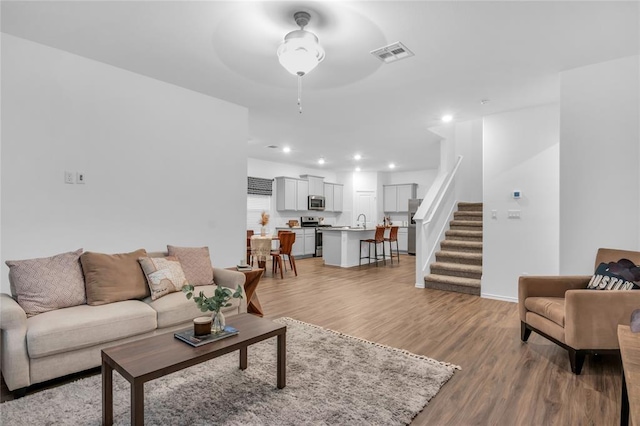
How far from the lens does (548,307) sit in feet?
9.18

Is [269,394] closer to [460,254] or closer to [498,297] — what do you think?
[498,297]

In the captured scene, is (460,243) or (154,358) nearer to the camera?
(154,358)

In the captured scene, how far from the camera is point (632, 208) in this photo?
10.5ft

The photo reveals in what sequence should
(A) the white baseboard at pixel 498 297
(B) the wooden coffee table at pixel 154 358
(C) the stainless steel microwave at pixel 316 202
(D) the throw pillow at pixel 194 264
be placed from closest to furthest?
(B) the wooden coffee table at pixel 154 358 < (D) the throw pillow at pixel 194 264 < (A) the white baseboard at pixel 498 297 < (C) the stainless steel microwave at pixel 316 202

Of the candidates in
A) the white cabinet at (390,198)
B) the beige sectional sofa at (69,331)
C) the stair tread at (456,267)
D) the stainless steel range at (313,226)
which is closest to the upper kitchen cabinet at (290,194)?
the stainless steel range at (313,226)

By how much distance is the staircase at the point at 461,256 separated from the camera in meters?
5.20

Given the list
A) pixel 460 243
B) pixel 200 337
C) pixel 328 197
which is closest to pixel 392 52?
pixel 200 337

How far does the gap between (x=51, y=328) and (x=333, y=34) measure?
2.99m

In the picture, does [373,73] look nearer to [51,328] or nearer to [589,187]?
[589,187]

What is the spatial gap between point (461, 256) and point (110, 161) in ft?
17.0

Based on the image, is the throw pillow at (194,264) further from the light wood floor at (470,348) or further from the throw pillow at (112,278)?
the light wood floor at (470,348)

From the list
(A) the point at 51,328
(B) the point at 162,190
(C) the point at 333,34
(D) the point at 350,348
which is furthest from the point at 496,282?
(A) the point at 51,328

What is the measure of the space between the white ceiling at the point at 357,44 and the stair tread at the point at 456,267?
7.89 ft

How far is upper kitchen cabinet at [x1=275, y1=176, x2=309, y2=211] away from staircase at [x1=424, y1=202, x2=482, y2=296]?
441 centimetres
